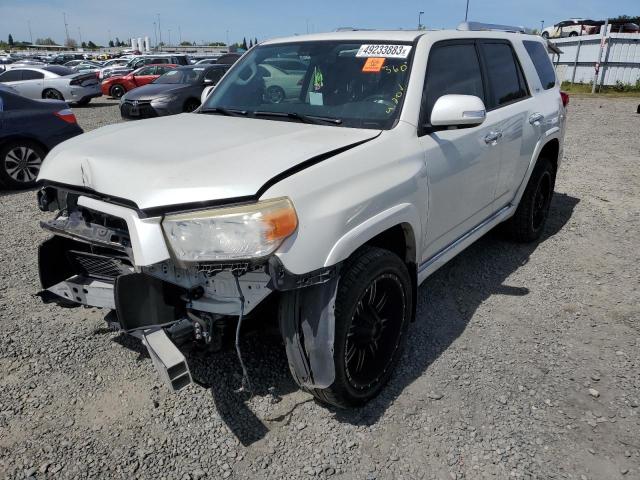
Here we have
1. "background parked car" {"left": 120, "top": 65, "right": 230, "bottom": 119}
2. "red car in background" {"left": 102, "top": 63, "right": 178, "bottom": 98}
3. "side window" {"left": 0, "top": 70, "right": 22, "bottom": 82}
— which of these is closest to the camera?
"background parked car" {"left": 120, "top": 65, "right": 230, "bottom": 119}

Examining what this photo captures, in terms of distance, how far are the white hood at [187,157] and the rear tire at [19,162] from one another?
15.9 feet

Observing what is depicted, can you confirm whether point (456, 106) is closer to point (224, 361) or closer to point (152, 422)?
point (224, 361)

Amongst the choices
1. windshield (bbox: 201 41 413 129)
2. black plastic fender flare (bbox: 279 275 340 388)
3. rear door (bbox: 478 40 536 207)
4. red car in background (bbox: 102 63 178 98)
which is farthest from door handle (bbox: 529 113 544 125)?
red car in background (bbox: 102 63 178 98)

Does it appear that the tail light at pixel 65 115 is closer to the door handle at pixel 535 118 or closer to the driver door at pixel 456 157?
the driver door at pixel 456 157

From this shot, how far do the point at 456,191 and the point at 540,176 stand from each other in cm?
198

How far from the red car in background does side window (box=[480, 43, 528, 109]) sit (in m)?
19.6

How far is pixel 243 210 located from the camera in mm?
2074

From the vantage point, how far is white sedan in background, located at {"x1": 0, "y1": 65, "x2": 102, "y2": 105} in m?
17.3

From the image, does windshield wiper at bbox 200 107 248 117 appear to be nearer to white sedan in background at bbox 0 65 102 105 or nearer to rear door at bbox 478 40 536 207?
rear door at bbox 478 40 536 207

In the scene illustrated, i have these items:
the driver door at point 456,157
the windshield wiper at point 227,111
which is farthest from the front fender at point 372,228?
the windshield wiper at point 227,111

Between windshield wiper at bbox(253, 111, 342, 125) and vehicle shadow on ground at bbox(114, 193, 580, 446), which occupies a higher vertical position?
windshield wiper at bbox(253, 111, 342, 125)

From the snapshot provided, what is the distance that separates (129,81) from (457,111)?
21.4 meters

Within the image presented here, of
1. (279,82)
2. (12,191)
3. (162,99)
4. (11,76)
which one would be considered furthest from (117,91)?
(279,82)

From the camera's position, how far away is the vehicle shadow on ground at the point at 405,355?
108 inches
